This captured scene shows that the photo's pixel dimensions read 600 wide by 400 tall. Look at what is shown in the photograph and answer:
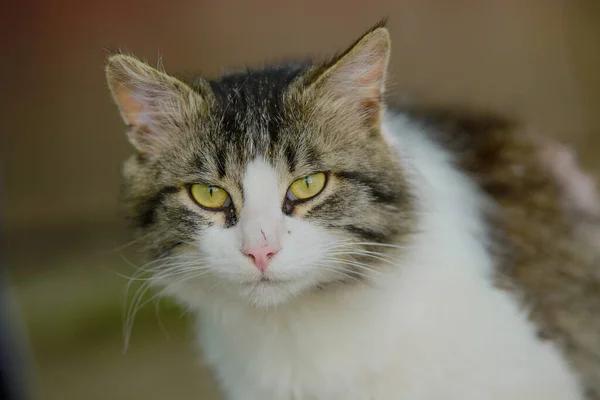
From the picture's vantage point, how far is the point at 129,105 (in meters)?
1.05

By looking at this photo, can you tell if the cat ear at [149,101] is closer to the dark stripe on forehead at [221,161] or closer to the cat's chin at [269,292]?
the dark stripe on forehead at [221,161]

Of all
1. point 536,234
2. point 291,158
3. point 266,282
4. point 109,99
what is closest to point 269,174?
point 291,158

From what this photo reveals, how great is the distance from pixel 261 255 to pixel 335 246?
0.42 ft

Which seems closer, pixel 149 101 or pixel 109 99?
pixel 149 101

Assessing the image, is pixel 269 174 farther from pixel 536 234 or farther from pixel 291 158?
pixel 536 234

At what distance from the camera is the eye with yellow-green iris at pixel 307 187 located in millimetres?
994

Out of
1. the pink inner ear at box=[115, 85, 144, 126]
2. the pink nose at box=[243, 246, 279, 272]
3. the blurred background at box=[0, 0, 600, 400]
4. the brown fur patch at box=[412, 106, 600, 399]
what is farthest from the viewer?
the blurred background at box=[0, 0, 600, 400]

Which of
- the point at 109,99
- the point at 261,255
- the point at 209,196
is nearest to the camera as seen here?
the point at 261,255

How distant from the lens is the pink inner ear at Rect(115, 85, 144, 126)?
1.02 metres

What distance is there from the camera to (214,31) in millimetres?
2135

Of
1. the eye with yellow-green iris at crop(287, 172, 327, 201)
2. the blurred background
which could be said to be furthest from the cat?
the blurred background

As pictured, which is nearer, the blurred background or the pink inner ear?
the pink inner ear

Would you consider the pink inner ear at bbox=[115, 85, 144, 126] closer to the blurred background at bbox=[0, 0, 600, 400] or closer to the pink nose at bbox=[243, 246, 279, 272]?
the pink nose at bbox=[243, 246, 279, 272]

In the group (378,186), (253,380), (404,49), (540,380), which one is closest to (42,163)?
(404,49)
